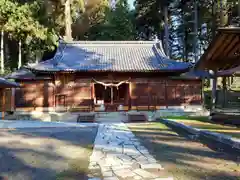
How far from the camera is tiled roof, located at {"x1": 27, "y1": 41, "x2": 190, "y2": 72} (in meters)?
16.6

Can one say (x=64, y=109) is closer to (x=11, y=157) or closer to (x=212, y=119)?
(x=212, y=119)

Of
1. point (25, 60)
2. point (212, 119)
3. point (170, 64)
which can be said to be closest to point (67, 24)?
point (25, 60)

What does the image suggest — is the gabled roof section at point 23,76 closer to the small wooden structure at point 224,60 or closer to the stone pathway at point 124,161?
the small wooden structure at point 224,60

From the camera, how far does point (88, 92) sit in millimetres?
17016

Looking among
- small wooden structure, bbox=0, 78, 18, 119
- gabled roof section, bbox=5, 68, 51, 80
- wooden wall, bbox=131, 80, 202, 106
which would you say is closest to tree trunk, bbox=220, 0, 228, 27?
wooden wall, bbox=131, 80, 202, 106

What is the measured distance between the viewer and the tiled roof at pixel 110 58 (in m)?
16.6

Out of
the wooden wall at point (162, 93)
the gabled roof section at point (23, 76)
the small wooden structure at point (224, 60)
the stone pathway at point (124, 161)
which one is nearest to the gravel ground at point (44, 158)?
the stone pathway at point (124, 161)

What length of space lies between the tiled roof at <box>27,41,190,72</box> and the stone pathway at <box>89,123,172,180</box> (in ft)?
35.9

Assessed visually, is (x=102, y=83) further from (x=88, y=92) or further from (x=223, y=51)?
(x=223, y=51)

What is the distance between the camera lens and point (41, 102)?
658 inches

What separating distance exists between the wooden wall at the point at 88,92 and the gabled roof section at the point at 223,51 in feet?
19.0

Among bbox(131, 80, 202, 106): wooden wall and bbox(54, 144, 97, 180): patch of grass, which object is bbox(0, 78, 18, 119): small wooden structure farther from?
bbox(54, 144, 97, 180): patch of grass

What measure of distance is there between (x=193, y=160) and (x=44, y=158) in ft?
8.32

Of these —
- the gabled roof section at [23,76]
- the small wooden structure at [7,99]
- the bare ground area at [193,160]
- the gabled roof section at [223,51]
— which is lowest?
the bare ground area at [193,160]
